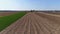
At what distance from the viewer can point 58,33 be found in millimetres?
5543

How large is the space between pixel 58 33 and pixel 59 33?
0.04 meters

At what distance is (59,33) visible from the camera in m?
5.56
